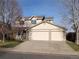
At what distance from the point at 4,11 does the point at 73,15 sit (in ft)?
43.1

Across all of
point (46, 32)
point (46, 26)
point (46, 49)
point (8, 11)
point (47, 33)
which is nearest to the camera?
point (46, 49)

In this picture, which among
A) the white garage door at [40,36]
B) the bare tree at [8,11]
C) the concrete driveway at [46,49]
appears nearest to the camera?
the concrete driveway at [46,49]

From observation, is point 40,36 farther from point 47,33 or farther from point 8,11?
point 8,11

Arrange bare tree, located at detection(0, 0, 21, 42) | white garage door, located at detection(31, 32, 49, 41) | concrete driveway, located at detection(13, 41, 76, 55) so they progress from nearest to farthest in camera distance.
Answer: concrete driveway, located at detection(13, 41, 76, 55) → bare tree, located at detection(0, 0, 21, 42) → white garage door, located at detection(31, 32, 49, 41)

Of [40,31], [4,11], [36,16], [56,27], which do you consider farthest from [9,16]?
[36,16]

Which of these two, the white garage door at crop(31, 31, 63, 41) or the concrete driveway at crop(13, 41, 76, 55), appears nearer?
the concrete driveway at crop(13, 41, 76, 55)

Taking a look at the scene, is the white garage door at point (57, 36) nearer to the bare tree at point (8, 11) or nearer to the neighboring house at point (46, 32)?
the neighboring house at point (46, 32)

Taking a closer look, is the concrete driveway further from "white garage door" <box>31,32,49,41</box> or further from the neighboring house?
"white garage door" <box>31,32,49,41</box>

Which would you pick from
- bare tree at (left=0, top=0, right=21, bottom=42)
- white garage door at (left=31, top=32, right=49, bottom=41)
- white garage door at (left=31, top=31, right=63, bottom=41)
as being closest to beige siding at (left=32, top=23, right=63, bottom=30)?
white garage door at (left=31, top=31, right=63, bottom=41)

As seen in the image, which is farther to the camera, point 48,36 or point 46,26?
point 46,26

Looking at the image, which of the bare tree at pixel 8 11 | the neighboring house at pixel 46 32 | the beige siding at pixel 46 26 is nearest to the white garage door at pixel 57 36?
the neighboring house at pixel 46 32

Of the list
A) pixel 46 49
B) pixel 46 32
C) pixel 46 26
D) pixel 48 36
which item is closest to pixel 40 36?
pixel 46 32

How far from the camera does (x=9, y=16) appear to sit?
31.9 m

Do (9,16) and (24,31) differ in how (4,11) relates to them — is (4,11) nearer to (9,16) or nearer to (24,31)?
(9,16)
